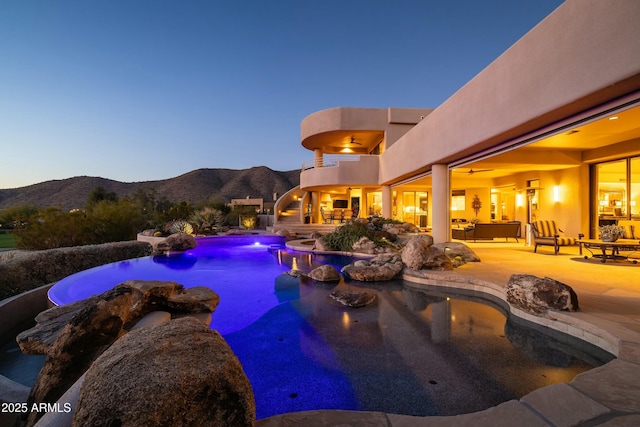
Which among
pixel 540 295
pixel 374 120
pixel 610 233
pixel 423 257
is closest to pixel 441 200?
pixel 423 257

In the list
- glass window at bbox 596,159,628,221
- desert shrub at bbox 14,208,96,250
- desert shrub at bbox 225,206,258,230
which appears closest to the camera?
glass window at bbox 596,159,628,221

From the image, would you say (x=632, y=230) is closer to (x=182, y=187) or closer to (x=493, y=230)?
(x=493, y=230)

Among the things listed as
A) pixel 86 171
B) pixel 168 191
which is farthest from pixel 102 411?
pixel 86 171

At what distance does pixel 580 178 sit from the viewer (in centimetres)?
944

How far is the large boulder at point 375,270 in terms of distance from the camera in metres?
6.89

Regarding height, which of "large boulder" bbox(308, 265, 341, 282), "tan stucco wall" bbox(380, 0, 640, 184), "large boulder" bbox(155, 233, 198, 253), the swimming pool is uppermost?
"tan stucco wall" bbox(380, 0, 640, 184)

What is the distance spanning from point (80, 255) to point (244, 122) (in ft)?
133

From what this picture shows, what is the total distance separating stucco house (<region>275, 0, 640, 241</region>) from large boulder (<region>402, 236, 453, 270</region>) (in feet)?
9.31

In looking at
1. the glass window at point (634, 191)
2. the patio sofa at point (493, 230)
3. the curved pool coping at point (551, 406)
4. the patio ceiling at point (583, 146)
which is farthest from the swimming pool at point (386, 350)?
the glass window at point (634, 191)

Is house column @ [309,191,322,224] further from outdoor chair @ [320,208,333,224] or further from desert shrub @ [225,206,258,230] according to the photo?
desert shrub @ [225,206,258,230]

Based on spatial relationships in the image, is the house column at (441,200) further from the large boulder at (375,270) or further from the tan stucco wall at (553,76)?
the large boulder at (375,270)

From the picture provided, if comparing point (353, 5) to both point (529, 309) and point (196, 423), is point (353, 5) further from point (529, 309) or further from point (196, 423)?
point (196, 423)

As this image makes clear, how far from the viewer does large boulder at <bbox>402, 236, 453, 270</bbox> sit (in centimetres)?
667

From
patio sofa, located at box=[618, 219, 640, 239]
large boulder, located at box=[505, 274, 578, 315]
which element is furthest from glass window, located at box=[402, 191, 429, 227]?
large boulder, located at box=[505, 274, 578, 315]
